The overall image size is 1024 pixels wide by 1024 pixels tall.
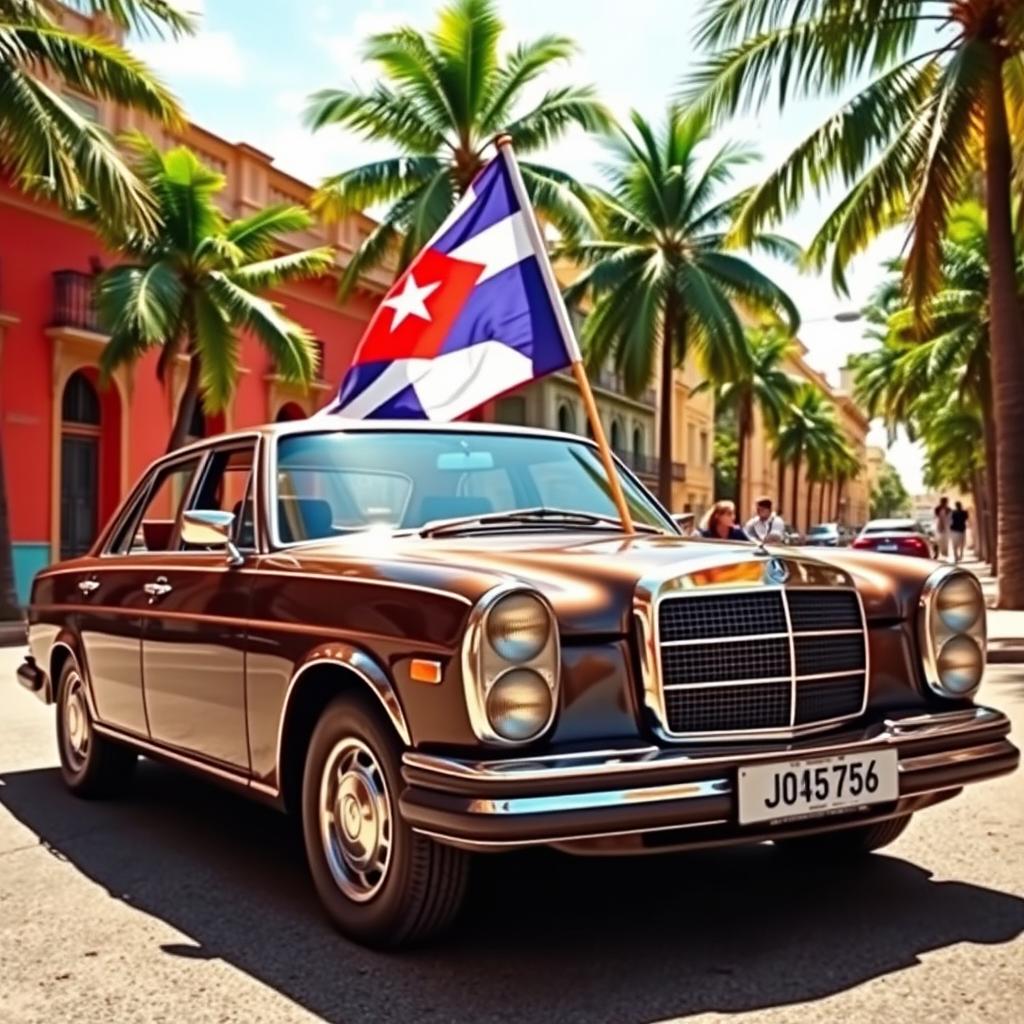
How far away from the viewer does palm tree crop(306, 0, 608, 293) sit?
22719mm

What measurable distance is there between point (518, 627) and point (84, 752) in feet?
11.4

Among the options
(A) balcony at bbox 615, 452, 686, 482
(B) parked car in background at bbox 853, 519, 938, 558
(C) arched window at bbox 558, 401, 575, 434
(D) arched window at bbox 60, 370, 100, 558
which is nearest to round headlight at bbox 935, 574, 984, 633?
(D) arched window at bbox 60, 370, 100, 558

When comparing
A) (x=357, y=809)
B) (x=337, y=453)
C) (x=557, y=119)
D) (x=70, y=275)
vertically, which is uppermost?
(x=557, y=119)

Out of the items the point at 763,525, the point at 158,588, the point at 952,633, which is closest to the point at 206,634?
the point at 158,588

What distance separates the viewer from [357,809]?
12.8 feet

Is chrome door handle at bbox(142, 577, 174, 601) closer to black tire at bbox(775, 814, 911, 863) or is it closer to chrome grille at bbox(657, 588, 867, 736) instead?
chrome grille at bbox(657, 588, 867, 736)

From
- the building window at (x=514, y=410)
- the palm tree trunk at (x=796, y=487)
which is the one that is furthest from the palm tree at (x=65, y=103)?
the palm tree trunk at (x=796, y=487)

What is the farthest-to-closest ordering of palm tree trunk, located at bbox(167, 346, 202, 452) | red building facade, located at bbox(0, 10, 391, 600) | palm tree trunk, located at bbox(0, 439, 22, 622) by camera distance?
1. red building facade, located at bbox(0, 10, 391, 600)
2. palm tree trunk, located at bbox(167, 346, 202, 452)
3. palm tree trunk, located at bbox(0, 439, 22, 622)

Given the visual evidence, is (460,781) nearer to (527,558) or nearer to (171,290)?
(527,558)

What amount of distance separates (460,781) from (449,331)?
111 inches

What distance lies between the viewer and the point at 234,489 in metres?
5.17

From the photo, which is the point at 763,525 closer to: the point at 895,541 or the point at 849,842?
the point at 849,842

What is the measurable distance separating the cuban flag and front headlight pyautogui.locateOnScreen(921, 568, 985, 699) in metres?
1.79

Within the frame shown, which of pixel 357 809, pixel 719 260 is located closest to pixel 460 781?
pixel 357 809
